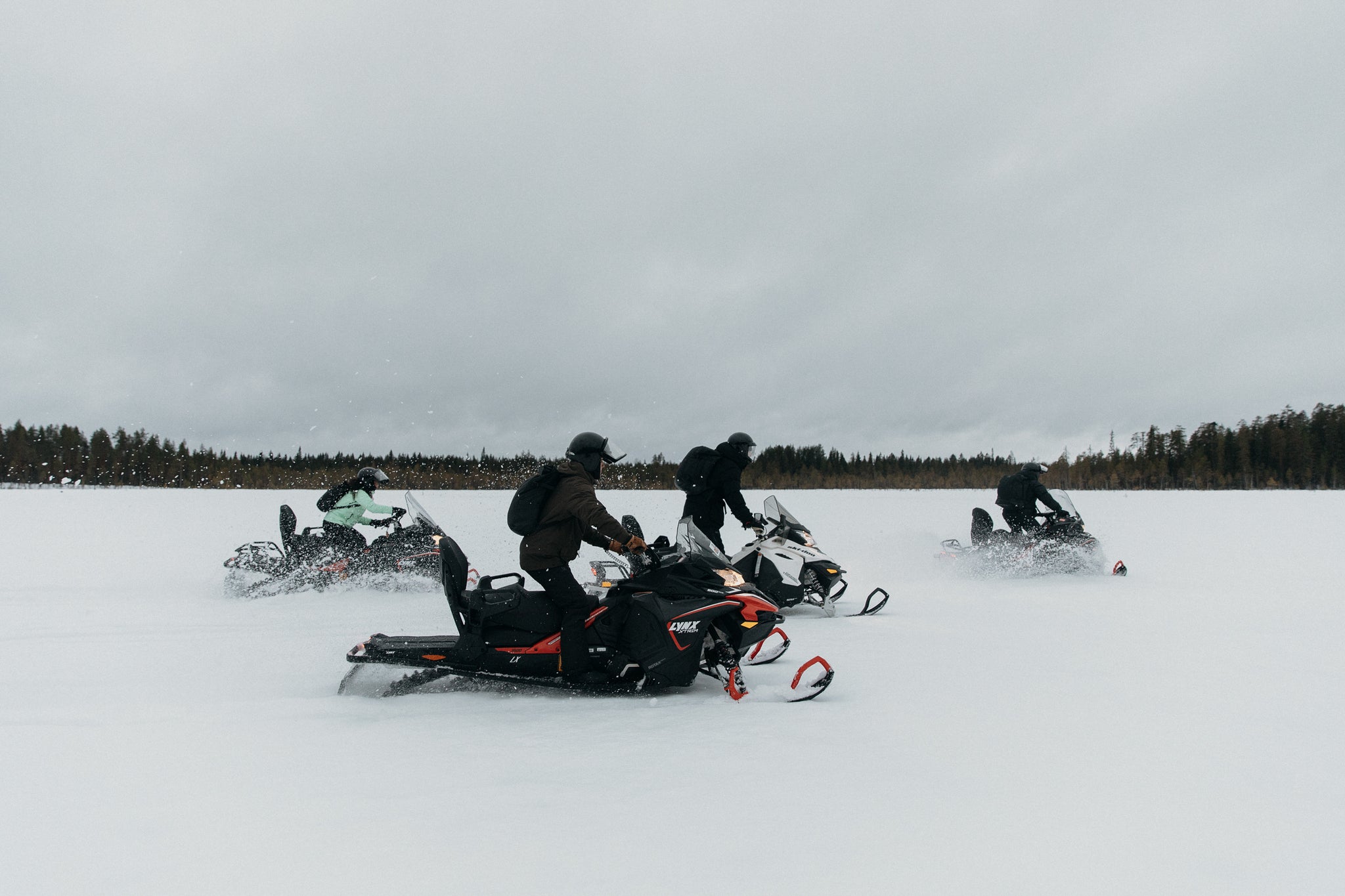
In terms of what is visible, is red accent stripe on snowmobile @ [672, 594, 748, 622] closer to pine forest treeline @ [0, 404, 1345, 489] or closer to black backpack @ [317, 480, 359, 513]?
black backpack @ [317, 480, 359, 513]

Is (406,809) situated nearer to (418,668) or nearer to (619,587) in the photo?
(418,668)

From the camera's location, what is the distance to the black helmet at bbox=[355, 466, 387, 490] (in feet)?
30.5

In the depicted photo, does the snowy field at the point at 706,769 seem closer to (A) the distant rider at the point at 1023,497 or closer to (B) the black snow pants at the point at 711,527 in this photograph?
(B) the black snow pants at the point at 711,527

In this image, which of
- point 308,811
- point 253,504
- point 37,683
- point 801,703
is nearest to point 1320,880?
point 801,703

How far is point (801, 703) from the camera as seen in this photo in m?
4.28

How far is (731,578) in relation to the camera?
16.3ft

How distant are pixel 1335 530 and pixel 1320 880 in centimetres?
2060

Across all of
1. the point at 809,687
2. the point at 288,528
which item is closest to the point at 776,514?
the point at 809,687

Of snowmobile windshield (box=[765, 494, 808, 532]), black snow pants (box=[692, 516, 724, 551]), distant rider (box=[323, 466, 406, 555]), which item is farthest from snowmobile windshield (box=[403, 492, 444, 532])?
snowmobile windshield (box=[765, 494, 808, 532])

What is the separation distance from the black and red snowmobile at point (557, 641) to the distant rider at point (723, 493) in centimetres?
311

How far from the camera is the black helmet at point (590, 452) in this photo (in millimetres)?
4703

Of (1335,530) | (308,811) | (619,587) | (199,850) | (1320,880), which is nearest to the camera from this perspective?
(1320,880)

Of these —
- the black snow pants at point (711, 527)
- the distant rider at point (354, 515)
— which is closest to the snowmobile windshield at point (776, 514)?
the black snow pants at point (711, 527)

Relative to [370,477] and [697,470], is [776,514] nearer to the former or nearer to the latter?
[697,470]
